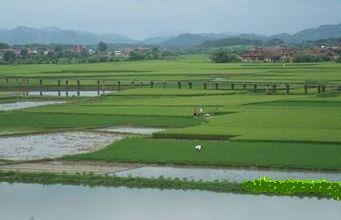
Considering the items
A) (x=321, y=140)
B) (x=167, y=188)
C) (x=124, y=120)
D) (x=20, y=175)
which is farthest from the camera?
(x=124, y=120)

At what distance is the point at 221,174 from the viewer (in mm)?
14633

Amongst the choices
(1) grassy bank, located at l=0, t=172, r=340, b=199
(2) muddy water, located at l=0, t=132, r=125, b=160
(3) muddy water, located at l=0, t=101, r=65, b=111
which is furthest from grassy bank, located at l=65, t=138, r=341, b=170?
(3) muddy water, located at l=0, t=101, r=65, b=111

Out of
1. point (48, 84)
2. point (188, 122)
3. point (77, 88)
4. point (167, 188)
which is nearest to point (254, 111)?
point (188, 122)

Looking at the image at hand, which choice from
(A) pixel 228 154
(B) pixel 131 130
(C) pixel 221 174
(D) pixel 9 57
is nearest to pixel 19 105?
(B) pixel 131 130

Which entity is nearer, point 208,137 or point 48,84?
point 208,137

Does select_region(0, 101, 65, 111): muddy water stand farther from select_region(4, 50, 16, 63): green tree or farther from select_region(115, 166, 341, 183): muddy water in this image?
select_region(4, 50, 16, 63): green tree

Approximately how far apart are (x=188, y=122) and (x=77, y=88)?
2099cm

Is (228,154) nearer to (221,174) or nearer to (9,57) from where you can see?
(221,174)

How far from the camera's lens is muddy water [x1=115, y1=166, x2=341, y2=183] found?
46.1 feet

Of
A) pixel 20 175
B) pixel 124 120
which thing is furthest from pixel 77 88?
pixel 20 175

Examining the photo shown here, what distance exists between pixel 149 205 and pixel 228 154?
450 centimetres

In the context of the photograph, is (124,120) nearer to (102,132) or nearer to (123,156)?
(102,132)

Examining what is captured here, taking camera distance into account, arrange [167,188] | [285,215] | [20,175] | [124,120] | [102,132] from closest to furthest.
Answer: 1. [285,215]
2. [167,188]
3. [20,175]
4. [102,132]
5. [124,120]

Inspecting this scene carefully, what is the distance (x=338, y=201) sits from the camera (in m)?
12.2
